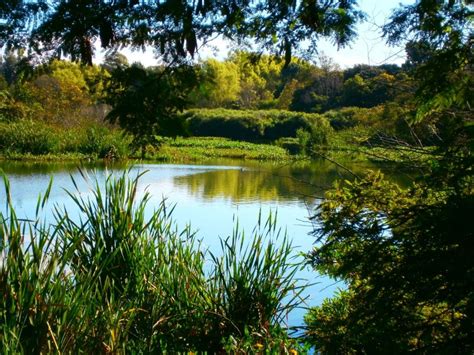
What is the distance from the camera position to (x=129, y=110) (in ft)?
5.68

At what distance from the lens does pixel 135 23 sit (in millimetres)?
2043

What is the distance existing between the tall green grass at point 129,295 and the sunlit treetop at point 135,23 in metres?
0.93

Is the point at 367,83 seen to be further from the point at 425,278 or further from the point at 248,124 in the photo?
the point at 248,124

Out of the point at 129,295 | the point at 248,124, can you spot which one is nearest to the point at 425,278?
the point at 129,295

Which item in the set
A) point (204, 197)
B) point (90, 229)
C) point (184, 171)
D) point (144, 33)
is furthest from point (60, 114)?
point (144, 33)

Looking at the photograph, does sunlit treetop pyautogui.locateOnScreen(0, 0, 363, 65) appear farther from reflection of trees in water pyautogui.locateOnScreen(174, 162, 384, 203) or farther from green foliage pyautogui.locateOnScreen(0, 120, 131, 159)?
green foliage pyautogui.locateOnScreen(0, 120, 131, 159)

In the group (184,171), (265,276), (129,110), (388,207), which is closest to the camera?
(129,110)

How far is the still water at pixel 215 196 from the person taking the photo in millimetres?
7539

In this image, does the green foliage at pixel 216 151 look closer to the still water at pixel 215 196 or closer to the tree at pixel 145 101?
the still water at pixel 215 196

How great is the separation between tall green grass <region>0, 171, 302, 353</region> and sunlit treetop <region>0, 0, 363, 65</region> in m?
0.93

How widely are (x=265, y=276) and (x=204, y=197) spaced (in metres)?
8.30

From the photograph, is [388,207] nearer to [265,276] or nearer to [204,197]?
[265,276]

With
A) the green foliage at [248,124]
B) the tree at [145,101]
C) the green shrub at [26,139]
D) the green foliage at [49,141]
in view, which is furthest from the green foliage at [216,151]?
the tree at [145,101]

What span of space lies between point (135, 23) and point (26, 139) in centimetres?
1807
